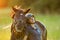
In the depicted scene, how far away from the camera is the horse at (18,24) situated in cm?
745

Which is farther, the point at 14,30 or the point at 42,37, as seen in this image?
the point at 42,37

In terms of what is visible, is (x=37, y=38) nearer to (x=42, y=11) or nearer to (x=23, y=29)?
(x=23, y=29)

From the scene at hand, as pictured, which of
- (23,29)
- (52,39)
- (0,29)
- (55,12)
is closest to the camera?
(23,29)

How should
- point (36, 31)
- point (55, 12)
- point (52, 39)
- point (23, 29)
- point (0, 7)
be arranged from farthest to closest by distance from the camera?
point (0, 7)
point (55, 12)
point (52, 39)
point (36, 31)
point (23, 29)

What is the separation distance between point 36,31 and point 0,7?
2110 centimetres

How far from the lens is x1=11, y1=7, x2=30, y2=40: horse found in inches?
293

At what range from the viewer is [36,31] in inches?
319

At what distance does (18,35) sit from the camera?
7609 millimetres

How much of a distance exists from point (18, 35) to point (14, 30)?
12cm

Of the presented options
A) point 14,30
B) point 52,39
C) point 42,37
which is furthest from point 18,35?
point 52,39

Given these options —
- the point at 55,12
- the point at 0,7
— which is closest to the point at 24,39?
the point at 55,12

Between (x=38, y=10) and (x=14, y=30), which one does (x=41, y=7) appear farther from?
(x=14, y=30)

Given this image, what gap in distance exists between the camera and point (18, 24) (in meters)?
7.42

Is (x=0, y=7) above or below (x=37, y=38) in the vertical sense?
above
